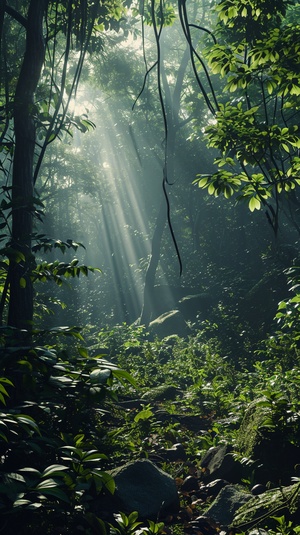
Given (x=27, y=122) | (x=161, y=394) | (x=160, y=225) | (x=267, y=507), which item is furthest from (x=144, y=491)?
(x=160, y=225)

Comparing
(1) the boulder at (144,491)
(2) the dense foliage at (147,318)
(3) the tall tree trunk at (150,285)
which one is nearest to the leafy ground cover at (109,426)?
(2) the dense foliage at (147,318)

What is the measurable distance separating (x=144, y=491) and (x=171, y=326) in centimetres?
1374

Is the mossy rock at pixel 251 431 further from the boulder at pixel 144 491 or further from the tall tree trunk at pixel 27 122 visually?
the tall tree trunk at pixel 27 122

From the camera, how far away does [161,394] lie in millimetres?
7965

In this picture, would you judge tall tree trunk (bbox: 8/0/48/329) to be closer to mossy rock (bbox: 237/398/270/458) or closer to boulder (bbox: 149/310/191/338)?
mossy rock (bbox: 237/398/270/458)

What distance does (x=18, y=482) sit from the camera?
2.14 meters

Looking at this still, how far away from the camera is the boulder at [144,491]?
3.91 m

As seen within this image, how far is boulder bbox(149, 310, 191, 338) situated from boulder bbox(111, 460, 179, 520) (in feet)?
42.5

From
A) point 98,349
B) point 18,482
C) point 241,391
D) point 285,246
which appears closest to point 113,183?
point 285,246

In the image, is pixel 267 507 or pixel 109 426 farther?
pixel 109 426

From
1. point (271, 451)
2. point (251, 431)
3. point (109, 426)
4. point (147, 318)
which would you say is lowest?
point (271, 451)

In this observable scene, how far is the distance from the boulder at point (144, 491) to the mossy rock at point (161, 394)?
3439 millimetres

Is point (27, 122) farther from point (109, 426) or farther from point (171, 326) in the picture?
point (171, 326)

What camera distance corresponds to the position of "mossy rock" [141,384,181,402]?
7770mm
